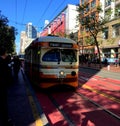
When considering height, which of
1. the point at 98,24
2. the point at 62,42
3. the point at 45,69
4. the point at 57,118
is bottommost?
the point at 57,118

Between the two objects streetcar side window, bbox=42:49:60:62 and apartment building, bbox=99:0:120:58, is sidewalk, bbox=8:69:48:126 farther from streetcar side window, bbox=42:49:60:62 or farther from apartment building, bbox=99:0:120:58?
apartment building, bbox=99:0:120:58

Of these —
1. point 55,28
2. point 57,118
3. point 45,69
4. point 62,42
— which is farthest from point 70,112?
point 55,28

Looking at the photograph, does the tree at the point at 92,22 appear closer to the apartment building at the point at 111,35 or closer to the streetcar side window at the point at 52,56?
the apartment building at the point at 111,35

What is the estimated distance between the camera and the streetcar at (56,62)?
12695 mm

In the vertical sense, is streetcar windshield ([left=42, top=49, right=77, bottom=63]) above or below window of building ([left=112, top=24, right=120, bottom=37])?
below

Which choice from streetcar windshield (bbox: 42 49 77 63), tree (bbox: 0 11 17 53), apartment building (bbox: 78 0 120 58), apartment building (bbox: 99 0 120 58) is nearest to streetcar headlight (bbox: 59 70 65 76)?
streetcar windshield (bbox: 42 49 77 63)

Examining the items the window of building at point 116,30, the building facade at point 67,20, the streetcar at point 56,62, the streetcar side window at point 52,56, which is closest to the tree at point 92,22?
the window of building at point 116,30

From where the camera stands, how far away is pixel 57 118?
783 cm

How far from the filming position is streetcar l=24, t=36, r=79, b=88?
41.7 ft

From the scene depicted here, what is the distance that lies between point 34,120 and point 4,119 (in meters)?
1.19

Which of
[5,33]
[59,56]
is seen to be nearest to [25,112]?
[59,56]

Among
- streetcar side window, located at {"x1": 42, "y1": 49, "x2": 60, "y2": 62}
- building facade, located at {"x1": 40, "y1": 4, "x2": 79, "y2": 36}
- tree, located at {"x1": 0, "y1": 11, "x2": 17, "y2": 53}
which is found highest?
building facade, located at {"x1": 40, "y1": 4, "x2": 79, "y2": 36}

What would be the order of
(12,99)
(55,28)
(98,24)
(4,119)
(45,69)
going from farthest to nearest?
1. (55,28)
2. (98,24)
3. (45,69)
4. (12,99)
5. (4,119)

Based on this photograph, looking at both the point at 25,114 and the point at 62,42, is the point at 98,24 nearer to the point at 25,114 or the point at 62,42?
the point at 62,42
